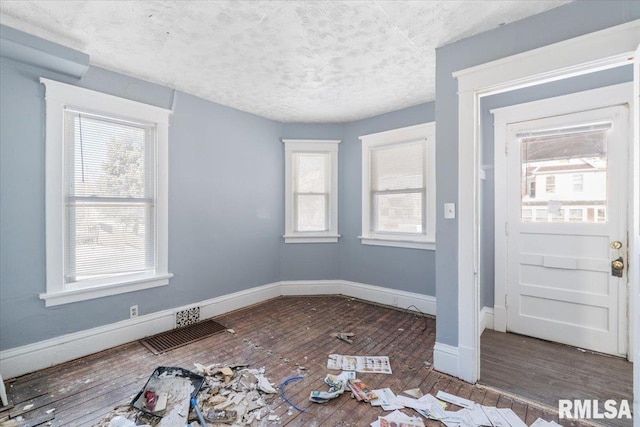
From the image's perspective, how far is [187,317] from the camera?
11.0 ft

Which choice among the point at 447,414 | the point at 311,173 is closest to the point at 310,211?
the point at 311,173

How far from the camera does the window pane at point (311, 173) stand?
180 inches

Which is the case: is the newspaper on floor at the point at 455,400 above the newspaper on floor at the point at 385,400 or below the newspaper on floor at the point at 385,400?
above

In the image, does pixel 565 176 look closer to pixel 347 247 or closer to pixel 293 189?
pixel 347 247

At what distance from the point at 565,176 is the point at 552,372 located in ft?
5.88

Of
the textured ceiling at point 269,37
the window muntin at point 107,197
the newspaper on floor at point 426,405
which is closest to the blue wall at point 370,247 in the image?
→ the textured ceiling at point 269,37

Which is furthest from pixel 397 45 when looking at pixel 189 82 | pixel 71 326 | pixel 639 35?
pixel 71 326

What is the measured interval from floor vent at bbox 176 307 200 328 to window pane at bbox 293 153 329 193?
2.20m

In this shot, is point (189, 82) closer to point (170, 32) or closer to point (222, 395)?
point (170, 32)

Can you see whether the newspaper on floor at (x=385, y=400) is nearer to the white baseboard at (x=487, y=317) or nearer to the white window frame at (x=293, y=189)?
the white baseboard at (x=487, y=317)

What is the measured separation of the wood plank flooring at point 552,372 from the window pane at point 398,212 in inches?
62.2

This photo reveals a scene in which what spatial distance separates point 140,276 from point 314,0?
2.97 meters

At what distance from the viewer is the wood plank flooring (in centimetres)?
209

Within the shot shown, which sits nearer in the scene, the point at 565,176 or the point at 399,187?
the point at 565,176
